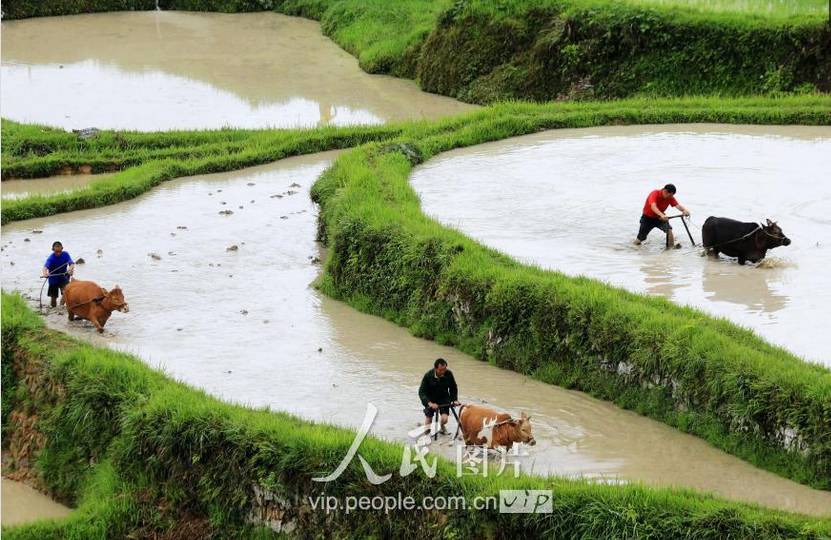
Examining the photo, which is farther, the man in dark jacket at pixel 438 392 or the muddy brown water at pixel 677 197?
the muddy brown water at pixel 677 197

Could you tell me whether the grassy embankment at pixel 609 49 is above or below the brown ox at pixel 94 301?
above

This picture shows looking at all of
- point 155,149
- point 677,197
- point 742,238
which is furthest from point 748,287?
point 155,149

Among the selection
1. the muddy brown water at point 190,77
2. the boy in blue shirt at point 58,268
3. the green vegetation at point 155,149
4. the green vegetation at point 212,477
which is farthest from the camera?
the muddy brown water at point 190,77

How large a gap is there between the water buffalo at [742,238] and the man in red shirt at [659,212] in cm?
48

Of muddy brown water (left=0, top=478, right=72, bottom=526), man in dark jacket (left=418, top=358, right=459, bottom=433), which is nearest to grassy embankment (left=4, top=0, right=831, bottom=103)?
man in dark jacket (left=418, top=358, right=459, bottom=433)

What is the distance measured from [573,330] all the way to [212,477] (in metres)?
3.58

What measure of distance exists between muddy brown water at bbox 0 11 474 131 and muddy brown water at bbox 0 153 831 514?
524 centimetres

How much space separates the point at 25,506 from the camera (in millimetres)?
11797

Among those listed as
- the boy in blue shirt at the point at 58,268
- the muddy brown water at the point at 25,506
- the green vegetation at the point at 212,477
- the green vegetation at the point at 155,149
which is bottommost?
the muddy brown water at the point at 25,506

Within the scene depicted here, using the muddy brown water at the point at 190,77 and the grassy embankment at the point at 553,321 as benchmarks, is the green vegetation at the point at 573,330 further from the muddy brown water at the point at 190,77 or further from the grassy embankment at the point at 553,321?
the muddy brown water at the point at 190,77

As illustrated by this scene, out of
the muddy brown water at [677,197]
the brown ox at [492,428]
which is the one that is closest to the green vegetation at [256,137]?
the muddy brown water at [677,197]

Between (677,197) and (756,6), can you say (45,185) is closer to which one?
(677,197)

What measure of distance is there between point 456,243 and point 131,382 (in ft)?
12.6

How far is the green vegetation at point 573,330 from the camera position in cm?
1019
